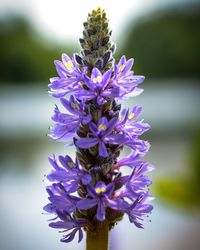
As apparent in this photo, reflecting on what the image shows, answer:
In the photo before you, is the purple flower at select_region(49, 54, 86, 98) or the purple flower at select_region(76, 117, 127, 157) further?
the purple flower at select_region(49, 54, 86, 98)

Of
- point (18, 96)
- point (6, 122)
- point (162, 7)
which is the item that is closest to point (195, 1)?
point (162, 7)

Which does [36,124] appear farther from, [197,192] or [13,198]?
[197,192]

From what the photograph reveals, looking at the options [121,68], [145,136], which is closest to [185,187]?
[121,68]

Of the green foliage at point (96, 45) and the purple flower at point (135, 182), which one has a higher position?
the green foliage at point (96, 45)

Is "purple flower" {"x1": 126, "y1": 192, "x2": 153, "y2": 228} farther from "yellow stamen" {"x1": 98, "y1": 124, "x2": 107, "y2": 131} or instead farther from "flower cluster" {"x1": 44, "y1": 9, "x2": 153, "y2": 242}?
"yellow stamen" {"x1": 98, "y1": 124, "x2": 107, "y2": 131}

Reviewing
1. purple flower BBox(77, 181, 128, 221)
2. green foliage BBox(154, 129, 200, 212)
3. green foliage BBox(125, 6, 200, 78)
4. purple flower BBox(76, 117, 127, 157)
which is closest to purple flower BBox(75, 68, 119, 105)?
purple flower BBox(76, 117, 127, 157)

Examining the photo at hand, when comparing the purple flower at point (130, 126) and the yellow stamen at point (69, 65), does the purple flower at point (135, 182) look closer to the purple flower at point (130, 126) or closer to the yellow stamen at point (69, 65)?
the purple flower at point (130, 126)

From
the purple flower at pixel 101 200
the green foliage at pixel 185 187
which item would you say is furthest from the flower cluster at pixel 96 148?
the green foliage at pixel 185 187

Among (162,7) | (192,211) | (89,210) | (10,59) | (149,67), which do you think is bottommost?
(89,210)
